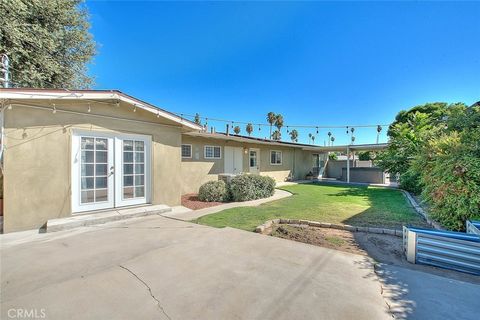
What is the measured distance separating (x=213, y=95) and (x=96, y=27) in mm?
10504

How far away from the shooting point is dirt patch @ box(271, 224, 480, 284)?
11.4ft

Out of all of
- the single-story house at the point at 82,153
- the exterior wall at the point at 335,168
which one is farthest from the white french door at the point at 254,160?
the exterior wall at the point at 335,168

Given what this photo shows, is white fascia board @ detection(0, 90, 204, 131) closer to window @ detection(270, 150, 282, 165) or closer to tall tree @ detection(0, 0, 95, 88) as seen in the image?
tall tree @ detection(0, 0, 95, 88)

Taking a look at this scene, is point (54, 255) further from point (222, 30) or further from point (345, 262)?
point (222, 30)

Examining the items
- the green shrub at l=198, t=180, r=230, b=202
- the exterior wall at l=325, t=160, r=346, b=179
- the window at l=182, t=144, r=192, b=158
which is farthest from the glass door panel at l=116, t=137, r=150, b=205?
the exterior wall at l=325, t=160, r=346, b=179

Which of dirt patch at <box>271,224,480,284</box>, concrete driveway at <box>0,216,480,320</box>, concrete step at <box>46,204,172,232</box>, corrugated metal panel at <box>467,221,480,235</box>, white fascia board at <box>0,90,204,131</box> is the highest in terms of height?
white fascia board at <box>0,90,204,131</box>

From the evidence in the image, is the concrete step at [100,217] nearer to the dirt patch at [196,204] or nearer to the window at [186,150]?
the dirt patch at [196,204]

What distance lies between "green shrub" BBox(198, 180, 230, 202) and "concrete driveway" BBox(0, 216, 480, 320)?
4671mm

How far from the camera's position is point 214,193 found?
916 cm

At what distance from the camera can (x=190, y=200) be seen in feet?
30.8

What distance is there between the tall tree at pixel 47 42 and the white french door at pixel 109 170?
6381 millimetres

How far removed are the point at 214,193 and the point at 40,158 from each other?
554 cm

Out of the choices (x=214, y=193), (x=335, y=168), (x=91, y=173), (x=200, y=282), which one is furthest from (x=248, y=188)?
(x=335, y=168)

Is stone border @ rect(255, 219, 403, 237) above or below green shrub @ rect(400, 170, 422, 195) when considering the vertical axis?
below
